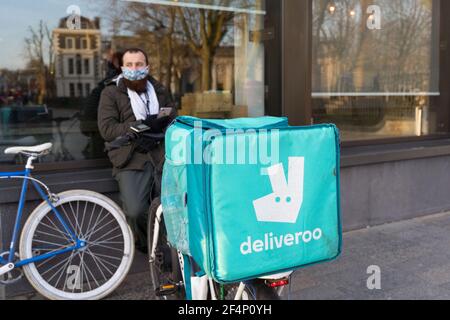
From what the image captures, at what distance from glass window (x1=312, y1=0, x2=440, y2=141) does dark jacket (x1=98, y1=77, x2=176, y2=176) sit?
2.59 m

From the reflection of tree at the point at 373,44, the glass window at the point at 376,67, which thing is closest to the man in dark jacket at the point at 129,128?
the glass window at the point at 376,67

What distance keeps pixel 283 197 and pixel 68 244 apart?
6.99 ft

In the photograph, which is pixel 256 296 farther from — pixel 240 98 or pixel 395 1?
pixel 395 1

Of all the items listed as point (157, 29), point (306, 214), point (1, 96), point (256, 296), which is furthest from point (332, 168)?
point (157, 29)

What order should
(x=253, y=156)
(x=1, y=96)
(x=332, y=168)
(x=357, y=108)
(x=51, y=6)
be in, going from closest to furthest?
(x=253, y=156) < (x=332, y=168) < (x=1, y=96) < (x=51, y=6) < (x=357, y=108)

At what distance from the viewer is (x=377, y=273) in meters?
3.80

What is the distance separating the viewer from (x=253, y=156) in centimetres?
189

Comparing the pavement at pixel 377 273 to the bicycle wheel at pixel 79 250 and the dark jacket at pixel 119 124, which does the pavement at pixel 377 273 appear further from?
the dark jacket at pixel 119 124

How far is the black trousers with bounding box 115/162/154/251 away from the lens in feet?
10.9

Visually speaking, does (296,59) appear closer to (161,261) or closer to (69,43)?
(69,43)

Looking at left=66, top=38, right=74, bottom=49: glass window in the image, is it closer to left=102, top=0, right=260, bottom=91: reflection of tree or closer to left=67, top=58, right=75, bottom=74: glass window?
left=67, top=58, right=75, bottom=74: glass window

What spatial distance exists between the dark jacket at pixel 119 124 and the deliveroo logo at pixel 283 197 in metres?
1.52

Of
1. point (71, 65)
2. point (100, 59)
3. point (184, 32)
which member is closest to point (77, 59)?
point (71, 65)

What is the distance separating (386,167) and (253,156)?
3675mm
